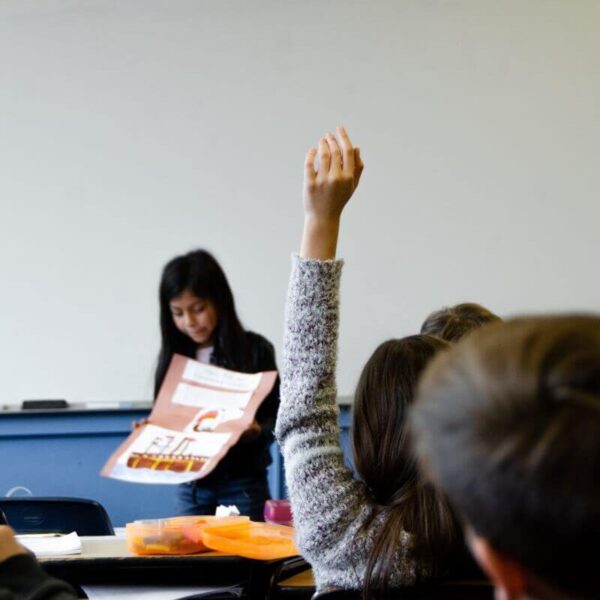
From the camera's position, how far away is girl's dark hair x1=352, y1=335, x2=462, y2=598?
3.98ft

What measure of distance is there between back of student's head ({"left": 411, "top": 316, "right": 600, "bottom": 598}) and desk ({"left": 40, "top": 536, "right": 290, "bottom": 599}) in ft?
3.98

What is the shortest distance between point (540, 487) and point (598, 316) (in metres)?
0.12

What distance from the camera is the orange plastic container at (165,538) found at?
5.82 feet

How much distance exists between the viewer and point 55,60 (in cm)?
414

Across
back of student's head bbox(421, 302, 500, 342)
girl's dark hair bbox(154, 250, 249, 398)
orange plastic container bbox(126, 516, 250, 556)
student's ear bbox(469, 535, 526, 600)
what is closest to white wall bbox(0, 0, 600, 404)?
girl's dark hair bbox(154, 250, 249, 398)

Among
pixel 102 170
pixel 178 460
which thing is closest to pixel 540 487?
pixel 178 460

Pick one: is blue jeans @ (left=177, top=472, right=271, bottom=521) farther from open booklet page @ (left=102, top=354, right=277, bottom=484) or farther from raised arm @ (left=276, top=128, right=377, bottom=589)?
raised arm @ (left=276, top=128, right=377, bottom=589)

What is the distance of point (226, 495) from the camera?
254cm

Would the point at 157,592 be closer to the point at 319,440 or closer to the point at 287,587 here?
the point at 287,587

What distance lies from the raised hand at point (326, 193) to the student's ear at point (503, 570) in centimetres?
70

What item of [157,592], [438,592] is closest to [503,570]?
[438,592]

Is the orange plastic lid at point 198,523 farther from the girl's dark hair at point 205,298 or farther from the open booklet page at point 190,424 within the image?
the girl's dark hair at point 205,298

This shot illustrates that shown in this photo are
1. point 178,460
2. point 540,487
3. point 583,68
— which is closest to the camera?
point 540,487

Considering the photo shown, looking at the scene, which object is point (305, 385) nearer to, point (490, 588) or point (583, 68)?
point (490, 588)
